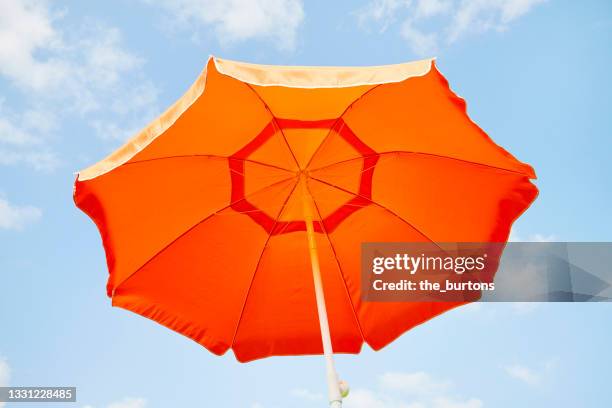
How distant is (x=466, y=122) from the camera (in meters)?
3.71

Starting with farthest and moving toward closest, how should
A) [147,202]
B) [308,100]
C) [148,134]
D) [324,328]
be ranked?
[147,202] < [324,328] < [308,100] < [148,134]

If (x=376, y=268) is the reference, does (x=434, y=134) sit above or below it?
above

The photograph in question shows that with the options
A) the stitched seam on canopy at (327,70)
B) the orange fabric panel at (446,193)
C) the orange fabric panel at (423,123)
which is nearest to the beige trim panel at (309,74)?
the stitched seam on canopy at (327,70)

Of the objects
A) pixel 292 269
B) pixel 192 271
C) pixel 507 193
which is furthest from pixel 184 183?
pixel 507 193

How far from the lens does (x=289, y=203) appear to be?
4.44 meters

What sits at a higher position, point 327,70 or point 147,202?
point 327,70

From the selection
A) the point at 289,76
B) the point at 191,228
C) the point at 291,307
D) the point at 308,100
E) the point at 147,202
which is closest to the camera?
the point at 289,76

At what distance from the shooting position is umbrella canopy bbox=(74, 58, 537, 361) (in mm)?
3652

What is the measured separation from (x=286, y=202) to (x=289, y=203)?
3cm

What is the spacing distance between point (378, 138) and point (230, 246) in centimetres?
135

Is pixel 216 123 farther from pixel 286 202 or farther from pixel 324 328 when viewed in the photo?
pixel 324 328

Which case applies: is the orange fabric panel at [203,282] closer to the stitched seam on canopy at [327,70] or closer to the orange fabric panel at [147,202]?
the orange fabric panel at [147,202]

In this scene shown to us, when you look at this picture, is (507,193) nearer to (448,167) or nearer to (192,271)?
(448,167)

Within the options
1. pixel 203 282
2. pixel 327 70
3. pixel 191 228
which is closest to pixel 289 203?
pixel 191 228
